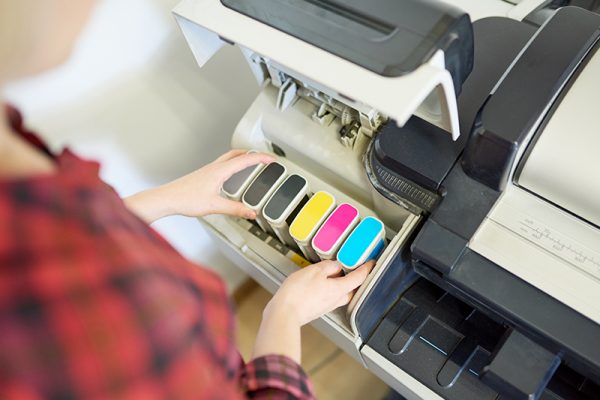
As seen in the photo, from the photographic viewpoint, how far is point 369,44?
582mm

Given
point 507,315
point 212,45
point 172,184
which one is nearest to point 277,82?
point 212,45

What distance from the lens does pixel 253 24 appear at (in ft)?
2.09

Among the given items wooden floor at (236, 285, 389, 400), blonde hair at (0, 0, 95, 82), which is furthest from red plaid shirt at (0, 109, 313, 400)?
wooden floor at (236, 285, 389, 400)

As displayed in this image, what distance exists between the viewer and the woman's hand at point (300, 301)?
0.64 metres

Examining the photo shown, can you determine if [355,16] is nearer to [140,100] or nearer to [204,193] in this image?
[204,193]

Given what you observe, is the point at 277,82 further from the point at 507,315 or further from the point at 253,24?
the point at 507,315

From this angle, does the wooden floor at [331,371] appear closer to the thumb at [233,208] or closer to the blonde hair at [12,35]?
the thumb at [233,208]

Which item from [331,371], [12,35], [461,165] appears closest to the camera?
[12,35]

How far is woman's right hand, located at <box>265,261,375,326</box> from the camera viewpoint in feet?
2.29

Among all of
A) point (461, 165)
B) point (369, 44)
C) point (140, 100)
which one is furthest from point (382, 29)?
point (140, 100)

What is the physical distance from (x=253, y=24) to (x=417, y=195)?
30cm

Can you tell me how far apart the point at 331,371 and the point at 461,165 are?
0.88m

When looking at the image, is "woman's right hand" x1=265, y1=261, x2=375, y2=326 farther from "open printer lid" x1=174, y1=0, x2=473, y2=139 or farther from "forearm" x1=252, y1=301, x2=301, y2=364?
"open printer lid" x1=174, y1=0, x2=473, y2=139

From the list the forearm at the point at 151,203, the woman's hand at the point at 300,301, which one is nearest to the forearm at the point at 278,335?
the woman's hand at the point at 300,301
